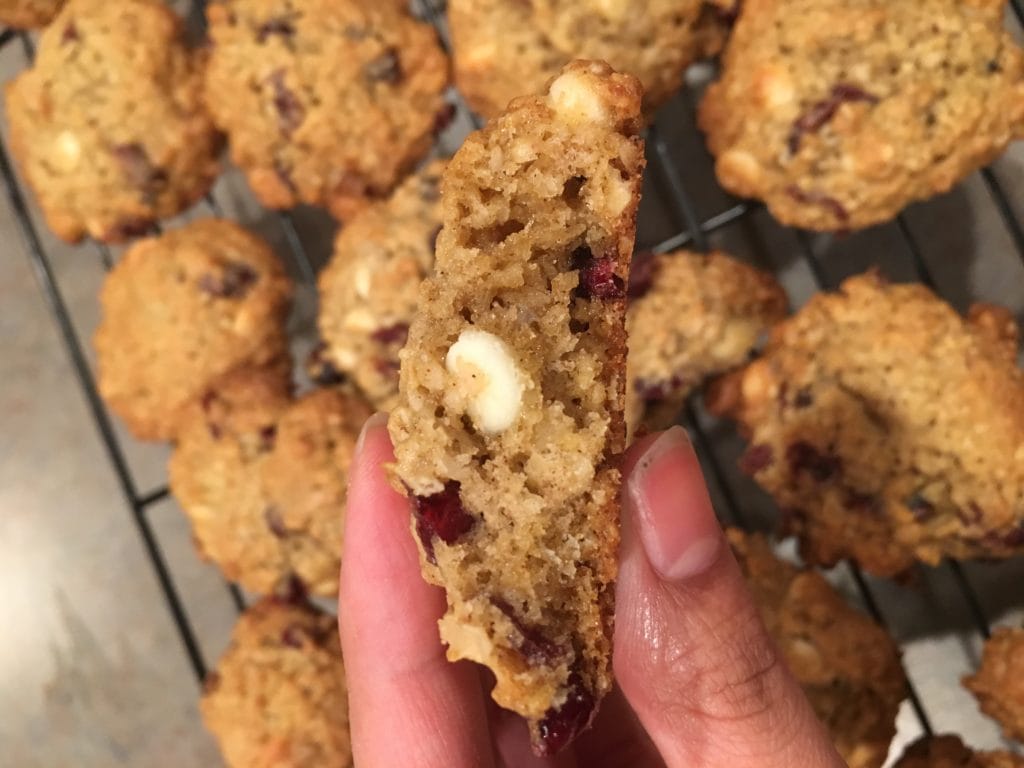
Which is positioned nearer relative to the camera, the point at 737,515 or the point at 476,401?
the point at 476,401

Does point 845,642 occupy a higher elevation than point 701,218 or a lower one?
lower

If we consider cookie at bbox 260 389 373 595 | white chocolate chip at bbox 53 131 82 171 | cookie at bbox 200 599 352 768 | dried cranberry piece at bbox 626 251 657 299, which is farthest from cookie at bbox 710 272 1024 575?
white chocolate chip at bbox 53 131 82 171

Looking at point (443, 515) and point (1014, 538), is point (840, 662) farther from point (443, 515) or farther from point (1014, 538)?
point (443, 515)

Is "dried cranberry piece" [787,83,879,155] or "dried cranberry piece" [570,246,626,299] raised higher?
"dried cranberry piece" [787,83,879,155]

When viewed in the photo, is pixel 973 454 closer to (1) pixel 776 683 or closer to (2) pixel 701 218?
(1) pixel 776 683

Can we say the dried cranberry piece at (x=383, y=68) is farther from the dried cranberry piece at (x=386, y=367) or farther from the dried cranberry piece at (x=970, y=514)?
the dried cranberry piece at (x=970, y=514)

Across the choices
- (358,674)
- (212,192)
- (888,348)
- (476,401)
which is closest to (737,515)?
(888,348)

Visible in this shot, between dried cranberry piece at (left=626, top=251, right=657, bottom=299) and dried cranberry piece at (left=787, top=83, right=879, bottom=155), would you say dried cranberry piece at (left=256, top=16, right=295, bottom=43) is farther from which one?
dried cranberry piece at (left=787, top=83, right=879, bottom=155)
